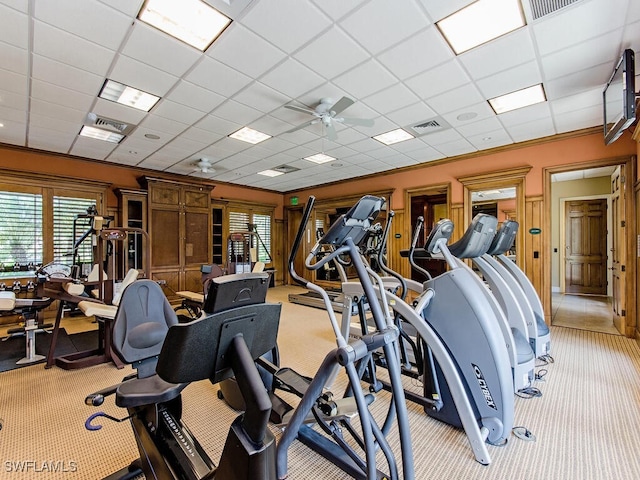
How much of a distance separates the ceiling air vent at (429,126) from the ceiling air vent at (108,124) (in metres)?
4.19

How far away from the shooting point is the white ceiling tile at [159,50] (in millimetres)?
2516

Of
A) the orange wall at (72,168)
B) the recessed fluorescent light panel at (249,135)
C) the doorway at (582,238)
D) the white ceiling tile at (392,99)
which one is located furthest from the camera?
the doorway at (582,238)

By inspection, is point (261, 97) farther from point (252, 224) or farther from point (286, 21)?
point (252, 224)

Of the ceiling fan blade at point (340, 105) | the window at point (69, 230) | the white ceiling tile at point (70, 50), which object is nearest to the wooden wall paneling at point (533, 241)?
the ceiling fan blade at point (340, 105)

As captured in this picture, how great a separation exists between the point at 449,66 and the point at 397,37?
0.76 metres

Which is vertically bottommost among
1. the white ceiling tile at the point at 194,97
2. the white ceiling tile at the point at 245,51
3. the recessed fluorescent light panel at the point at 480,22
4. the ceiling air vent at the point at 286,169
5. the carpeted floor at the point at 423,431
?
the carpeted floor at the point at 423,431

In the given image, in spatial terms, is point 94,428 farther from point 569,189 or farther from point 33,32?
point 569,189

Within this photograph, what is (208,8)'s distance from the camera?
2283 millimetres

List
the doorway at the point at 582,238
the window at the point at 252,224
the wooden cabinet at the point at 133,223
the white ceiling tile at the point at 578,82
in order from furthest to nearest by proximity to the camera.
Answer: the window at the point at 252,224, the doorway at the point at 582,238, the wooden cabinet at the point at 133,223, the white ceiling tile at the point at 578,82

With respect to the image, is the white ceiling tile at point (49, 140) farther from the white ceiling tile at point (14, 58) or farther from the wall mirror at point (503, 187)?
the wall mirror at point (503, 187)

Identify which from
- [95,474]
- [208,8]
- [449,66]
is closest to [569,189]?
[449,66]

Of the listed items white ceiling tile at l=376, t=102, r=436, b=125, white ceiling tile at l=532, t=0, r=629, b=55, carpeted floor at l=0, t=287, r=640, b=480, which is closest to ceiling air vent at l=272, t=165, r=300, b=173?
white ceiling tile at l=376, t=102, r=436, b=125

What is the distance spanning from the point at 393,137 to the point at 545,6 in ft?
9.09

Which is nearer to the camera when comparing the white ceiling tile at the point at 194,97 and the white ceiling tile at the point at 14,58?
the white ceiling tile at the point at 14,58
